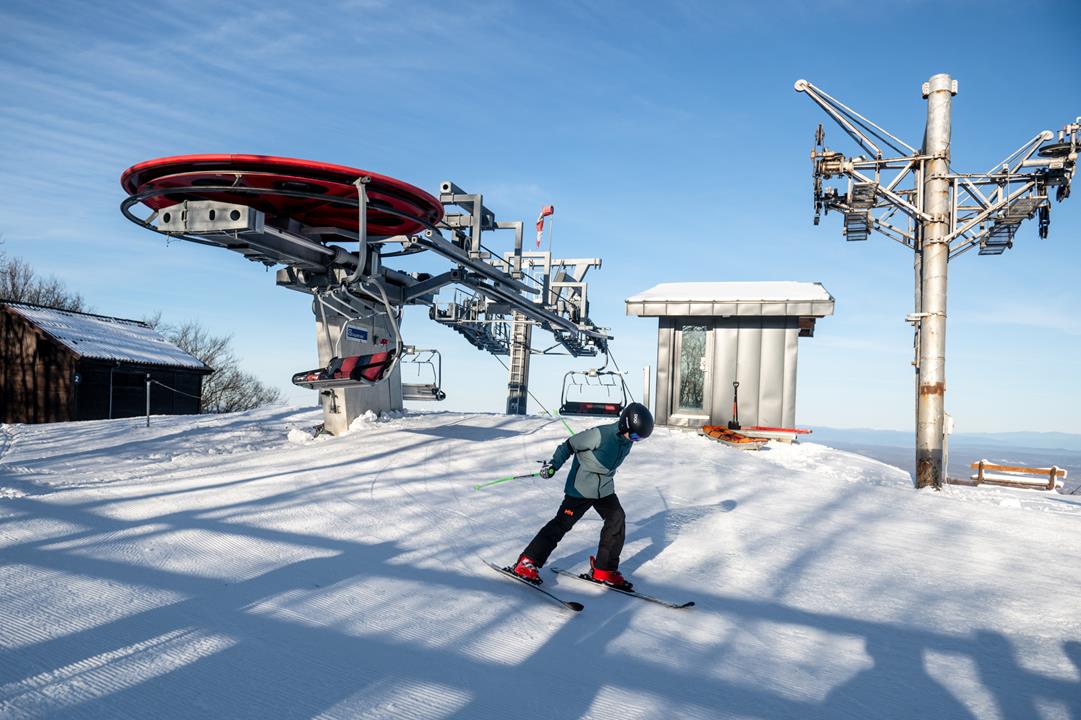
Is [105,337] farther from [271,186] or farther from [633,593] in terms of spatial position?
[633,593]

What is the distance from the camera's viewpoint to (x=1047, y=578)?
6816 mm

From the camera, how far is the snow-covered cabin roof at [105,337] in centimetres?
2653

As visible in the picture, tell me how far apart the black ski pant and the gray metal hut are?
12.1m

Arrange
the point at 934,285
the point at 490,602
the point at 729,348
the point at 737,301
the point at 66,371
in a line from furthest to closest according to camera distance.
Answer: the point at 66,371
the point at 729,348
the point at 737,301
the point at 934,285
the point at 490,602

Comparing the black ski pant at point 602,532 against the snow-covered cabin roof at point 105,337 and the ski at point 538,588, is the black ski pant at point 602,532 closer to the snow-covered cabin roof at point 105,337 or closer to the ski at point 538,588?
the ski at point 538,588

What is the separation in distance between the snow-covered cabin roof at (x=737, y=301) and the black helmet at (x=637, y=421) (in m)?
12.0

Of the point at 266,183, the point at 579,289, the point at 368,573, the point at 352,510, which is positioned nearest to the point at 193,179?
the point at 266,183

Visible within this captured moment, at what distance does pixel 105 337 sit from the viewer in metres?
28.8

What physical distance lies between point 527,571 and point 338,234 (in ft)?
24.9

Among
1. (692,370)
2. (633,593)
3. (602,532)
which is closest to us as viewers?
(633,593)

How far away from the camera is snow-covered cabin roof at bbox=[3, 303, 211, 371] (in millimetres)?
26531

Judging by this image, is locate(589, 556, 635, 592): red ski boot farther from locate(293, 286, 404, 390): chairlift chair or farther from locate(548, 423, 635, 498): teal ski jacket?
locate(293, 286, 404, 390): chairlift chair

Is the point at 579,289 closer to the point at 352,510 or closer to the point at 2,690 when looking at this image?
the point at 352,510

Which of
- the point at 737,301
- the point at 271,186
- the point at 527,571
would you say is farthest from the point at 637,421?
the point at 737,301
